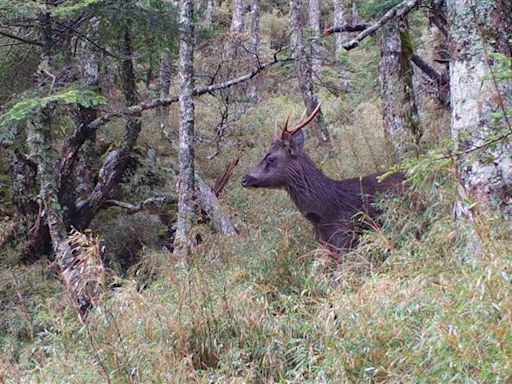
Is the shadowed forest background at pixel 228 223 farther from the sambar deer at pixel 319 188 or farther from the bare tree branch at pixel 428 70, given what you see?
the sambar deer at pixel 319 188

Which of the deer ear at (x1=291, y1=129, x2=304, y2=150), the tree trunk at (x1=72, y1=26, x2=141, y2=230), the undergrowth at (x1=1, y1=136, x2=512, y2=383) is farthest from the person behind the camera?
the tree trunk at (x1=72, y1=26, x2=141, y2=230)

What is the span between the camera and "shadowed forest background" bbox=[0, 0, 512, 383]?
4.32 metres

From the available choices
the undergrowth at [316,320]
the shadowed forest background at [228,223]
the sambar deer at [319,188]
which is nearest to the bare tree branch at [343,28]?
the shadowed forest background at [228,223]

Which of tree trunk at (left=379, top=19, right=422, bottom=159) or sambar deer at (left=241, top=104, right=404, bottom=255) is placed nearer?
sambar deer at (left=241, top=104, right=404, bottom=255)

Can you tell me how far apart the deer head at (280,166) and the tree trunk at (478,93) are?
2.80 metres

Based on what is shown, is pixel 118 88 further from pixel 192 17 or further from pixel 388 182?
pixel 388 182

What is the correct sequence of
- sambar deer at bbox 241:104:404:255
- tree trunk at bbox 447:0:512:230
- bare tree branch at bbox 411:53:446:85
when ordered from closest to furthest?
tree trunk at bbox 447:0:512:230 < sambar deer at bbox 241:104:404:255 < bare tree branch at bbox 411:53:446:85

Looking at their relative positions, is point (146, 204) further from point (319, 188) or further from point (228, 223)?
point (319, 188)

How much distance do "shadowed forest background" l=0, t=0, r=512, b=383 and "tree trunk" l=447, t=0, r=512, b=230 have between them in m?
0.02

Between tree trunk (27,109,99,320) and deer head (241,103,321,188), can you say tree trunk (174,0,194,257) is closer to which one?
deer head (241,103,321,188)

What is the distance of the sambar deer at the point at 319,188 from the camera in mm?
7572

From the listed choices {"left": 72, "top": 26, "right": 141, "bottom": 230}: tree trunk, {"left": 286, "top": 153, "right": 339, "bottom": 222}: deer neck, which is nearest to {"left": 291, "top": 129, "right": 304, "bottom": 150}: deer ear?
{"left": 286, "top": 153, "right": 339, "bottom": 222}: deer neck

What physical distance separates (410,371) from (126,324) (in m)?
2.26

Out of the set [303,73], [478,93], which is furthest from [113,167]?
[478,93]
